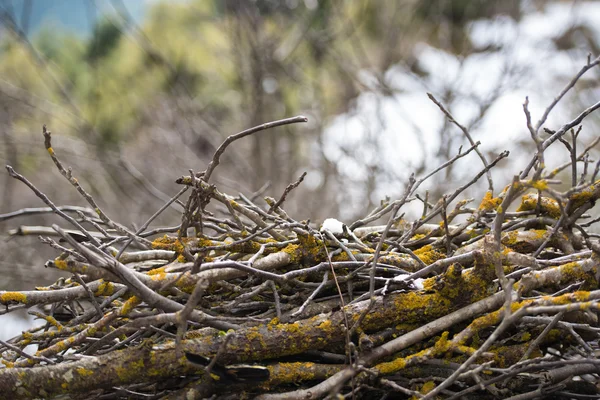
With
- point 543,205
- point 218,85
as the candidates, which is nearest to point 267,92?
point 218,85

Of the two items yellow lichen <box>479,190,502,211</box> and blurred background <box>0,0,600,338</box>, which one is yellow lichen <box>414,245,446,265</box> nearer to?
yellow lichen <box>479,190,502,211</box>

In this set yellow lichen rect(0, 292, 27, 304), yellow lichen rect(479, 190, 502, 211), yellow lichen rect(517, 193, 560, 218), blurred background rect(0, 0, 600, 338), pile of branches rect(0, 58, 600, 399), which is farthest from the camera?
blurred background rect(0, 0, 600, 338)

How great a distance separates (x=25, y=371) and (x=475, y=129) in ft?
18.0

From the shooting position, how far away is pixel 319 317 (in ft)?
5.01

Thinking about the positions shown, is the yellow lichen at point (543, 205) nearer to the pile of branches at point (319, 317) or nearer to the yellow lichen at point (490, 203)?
the pile of branches at point (319, 317)

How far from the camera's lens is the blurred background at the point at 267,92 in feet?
20.1

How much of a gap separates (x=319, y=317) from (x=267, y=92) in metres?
6.63

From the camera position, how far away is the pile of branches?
1365 millimetres

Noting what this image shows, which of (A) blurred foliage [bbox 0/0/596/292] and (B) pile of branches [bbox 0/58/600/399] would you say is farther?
(A) blurred foliage [bbox 0/0/596/292]

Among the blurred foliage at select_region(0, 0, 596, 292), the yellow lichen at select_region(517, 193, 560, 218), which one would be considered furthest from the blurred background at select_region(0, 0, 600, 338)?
the yellow lichen at select_region(517, 193, 560, 218)

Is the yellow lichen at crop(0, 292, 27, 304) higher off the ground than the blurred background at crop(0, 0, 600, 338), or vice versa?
the blurred background at crop(0, 0, 600, 338)

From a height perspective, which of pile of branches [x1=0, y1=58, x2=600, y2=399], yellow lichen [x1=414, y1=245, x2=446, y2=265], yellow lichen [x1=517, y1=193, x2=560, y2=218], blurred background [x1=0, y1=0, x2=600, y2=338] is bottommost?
pile of branches [x1=0, y1=58, x2=600, y2=399]

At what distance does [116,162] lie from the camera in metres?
6.62

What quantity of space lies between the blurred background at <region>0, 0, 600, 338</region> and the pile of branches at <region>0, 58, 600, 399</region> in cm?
352
